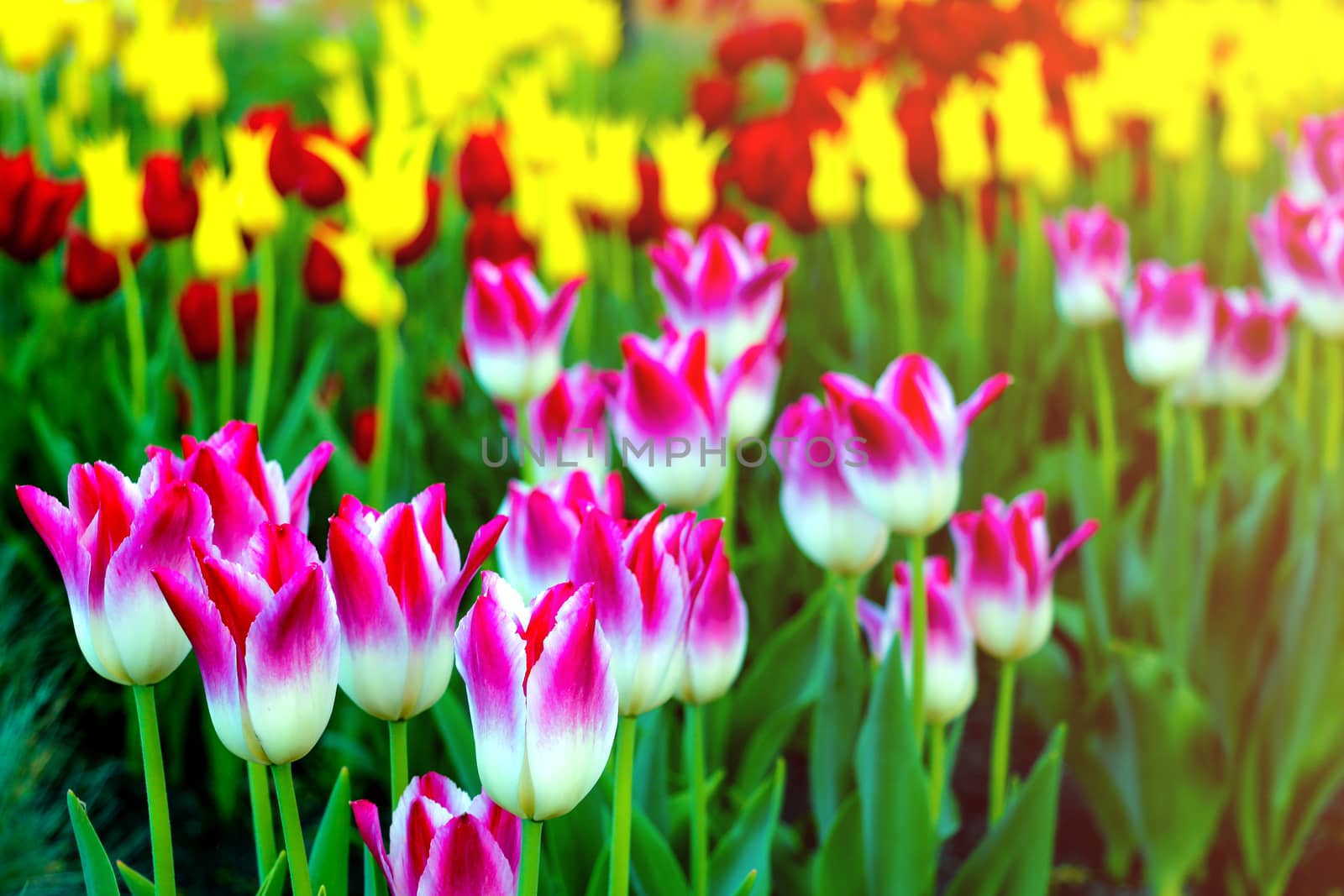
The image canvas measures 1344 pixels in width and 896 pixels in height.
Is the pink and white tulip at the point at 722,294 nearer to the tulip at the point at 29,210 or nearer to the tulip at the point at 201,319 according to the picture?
the tulip at the point at 201,319

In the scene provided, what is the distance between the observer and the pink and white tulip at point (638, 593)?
80 cm

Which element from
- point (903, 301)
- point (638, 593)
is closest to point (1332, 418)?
point (903, 301)

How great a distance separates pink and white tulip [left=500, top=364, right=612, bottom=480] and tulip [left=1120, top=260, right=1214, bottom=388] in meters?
0.75

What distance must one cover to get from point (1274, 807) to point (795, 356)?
143 cm

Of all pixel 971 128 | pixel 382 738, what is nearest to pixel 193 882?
pixel 382 738

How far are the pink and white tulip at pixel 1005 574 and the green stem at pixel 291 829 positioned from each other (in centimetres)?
63

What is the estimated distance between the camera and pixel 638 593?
81cm

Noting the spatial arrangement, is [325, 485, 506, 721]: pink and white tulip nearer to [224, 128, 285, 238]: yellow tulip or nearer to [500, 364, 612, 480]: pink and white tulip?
[500, 364, 612, 480]: pink and white tulip

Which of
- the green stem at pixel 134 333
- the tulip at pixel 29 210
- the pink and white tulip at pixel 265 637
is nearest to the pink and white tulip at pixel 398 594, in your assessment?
the pink and white tulip at pixel 265 637

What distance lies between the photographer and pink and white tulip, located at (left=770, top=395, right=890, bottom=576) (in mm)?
1173

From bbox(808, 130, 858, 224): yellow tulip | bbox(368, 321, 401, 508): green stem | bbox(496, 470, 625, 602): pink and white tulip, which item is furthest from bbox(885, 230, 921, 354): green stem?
bbox(496, 470, 625, 602): pink and white tulip

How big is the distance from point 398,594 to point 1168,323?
1.26 meters

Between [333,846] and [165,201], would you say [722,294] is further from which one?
[165,201]

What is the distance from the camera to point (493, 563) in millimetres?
1751
